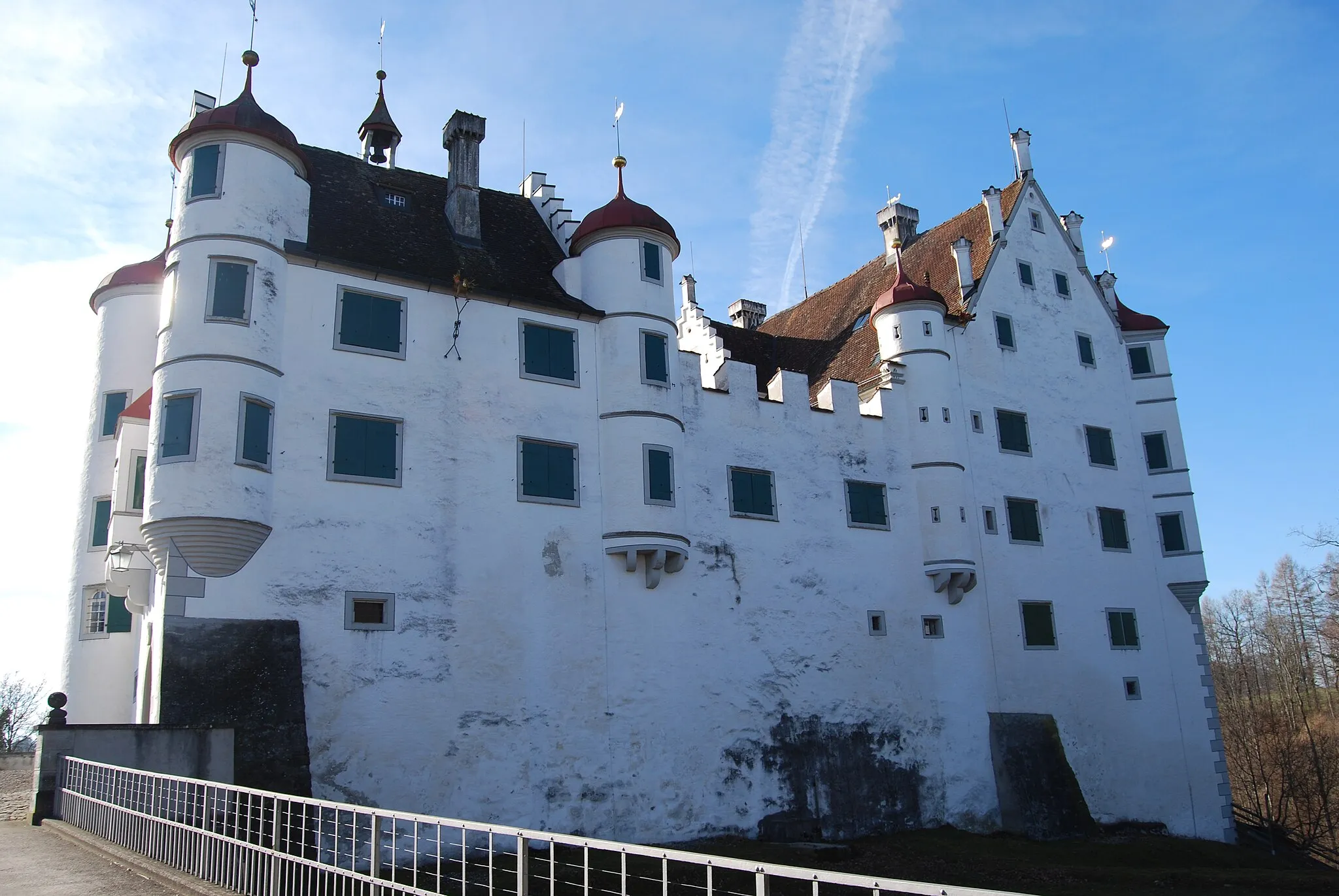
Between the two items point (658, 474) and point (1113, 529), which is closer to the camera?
point (658, 474)

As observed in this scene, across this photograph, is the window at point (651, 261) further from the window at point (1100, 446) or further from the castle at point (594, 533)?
the window at point (1100, 446)

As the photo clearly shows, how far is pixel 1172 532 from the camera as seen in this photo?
3603cm

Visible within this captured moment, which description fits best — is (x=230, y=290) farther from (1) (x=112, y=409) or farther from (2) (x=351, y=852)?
(2) (x=351, y=852)

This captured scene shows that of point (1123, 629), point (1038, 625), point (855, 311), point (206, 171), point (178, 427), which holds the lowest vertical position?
point (1123, 629)

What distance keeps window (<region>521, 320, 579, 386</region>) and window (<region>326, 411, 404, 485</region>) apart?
3.91 m

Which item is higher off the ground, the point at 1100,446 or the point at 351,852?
the point at 1100,446

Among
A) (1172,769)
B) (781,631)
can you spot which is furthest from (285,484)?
(1172,769)

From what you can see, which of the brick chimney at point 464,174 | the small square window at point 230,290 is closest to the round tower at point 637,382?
the brick chimney at point 464,174

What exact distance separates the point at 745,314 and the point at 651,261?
61.2 feet

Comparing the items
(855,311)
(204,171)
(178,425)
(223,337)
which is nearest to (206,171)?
(204,171)

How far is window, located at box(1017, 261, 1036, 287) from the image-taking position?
121 feet

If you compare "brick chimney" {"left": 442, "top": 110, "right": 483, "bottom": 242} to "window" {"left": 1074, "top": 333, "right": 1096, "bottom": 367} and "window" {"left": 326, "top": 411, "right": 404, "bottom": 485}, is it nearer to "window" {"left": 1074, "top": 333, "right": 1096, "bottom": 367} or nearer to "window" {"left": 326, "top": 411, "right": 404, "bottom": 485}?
"window" {"left": 326, "top": 411, "right": 404, "bottom": 485}

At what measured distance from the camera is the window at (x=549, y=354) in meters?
26.0

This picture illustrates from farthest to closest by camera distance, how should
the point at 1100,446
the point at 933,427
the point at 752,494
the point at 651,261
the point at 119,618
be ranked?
the point at 1100,446 → the point at 933,427 → the point at 752,494 → the point at 651,261 → the point at 119,618
